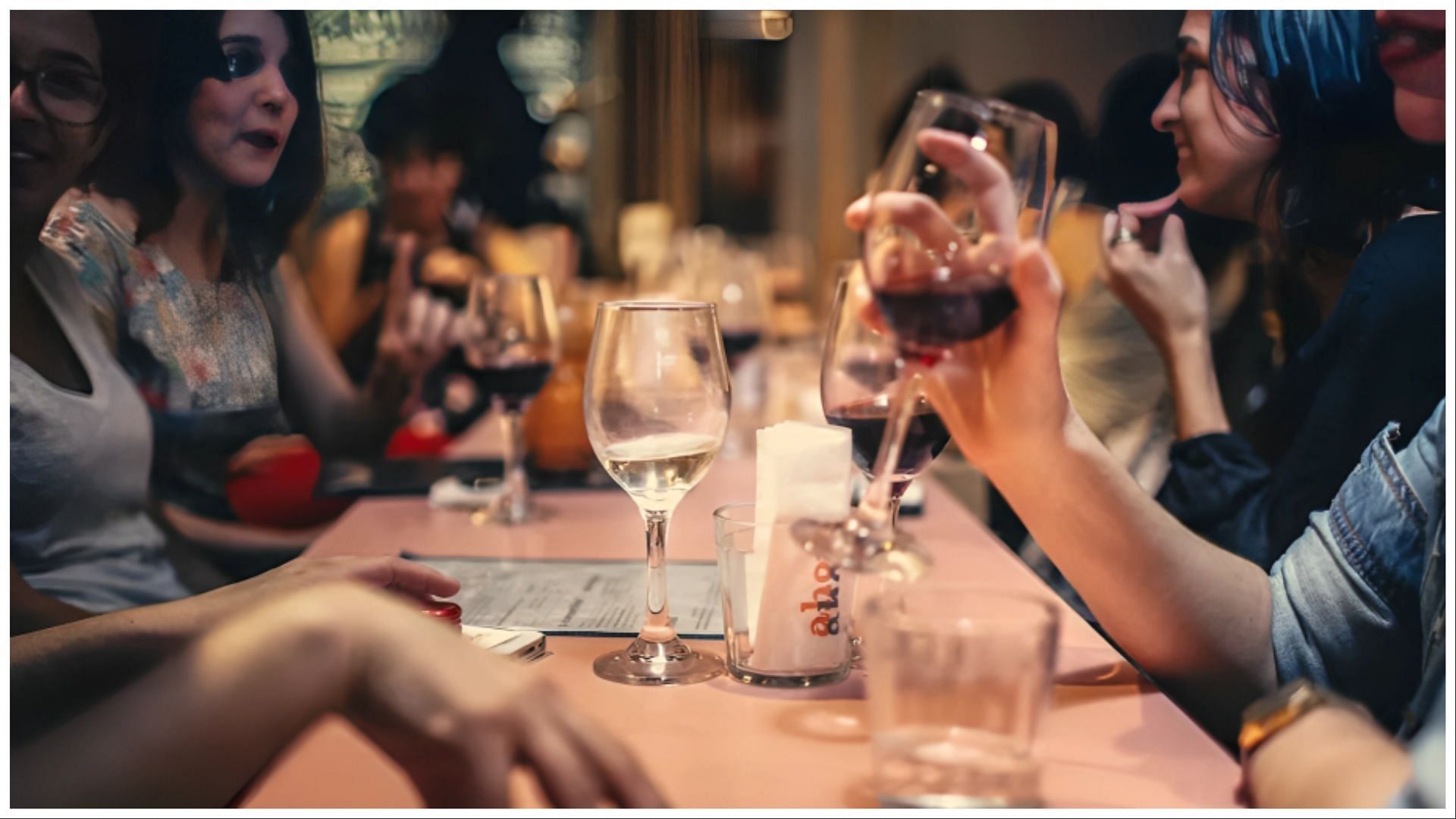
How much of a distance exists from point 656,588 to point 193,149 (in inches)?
23.0

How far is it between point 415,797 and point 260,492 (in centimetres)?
116

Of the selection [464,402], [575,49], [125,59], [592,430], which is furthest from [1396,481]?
[575,49]

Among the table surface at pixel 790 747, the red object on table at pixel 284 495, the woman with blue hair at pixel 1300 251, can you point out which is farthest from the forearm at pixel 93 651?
the woman with blue hair at pixel 1300 251

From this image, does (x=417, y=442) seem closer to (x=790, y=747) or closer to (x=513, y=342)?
(x=513, y=342)

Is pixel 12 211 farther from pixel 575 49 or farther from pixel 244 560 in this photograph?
pixel 575 49

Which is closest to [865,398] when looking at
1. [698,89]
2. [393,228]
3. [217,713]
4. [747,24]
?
[217,713]

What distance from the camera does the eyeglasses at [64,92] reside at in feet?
3.22

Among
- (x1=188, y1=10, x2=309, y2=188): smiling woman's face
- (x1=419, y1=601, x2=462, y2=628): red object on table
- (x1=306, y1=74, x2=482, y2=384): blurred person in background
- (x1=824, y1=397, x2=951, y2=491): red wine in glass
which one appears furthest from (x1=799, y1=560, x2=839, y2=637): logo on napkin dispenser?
(x1=306, y1=74, x2=482, y2=384): blurred person in background

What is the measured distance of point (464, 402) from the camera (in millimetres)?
2377

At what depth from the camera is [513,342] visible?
5.16ft

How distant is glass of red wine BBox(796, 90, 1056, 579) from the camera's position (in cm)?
70

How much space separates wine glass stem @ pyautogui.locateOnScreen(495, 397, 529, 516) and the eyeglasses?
66 cm

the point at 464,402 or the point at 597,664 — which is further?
the point at 464,402

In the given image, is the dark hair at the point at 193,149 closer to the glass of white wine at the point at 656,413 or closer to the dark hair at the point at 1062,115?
the glass of white wine at the point at 656,413
